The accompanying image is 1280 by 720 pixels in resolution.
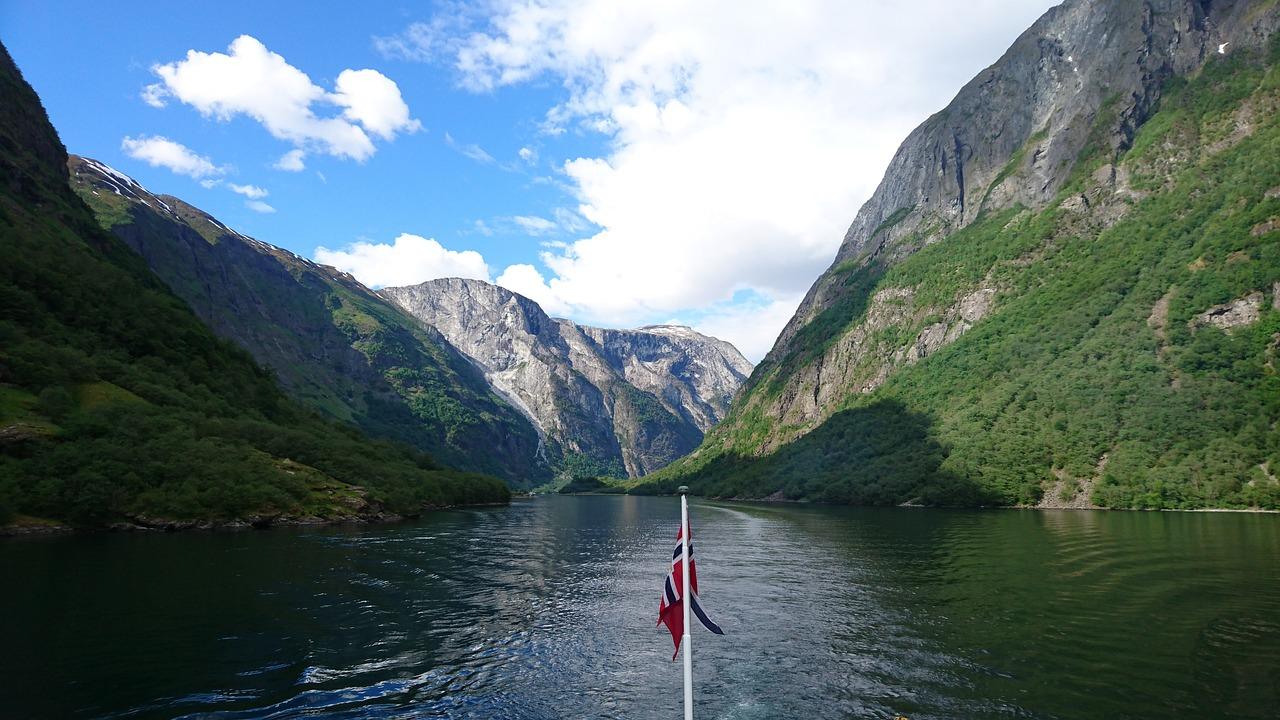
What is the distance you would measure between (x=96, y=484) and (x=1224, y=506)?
575 ft

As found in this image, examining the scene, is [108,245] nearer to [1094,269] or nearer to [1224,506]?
[1224,506]

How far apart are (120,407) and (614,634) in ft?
275

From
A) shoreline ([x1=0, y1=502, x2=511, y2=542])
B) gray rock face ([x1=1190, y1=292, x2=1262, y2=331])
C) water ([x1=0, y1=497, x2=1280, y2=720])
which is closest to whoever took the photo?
water ([x1=0, y1=497, x2=1280, y2=720])

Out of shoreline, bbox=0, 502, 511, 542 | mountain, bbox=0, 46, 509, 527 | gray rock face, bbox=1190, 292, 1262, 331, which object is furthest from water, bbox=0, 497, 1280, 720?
gray rock face, bbox=1190, 292, 1262, 331

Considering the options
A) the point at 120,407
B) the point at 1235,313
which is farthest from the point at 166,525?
the point at 1235,313

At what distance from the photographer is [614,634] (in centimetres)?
3086

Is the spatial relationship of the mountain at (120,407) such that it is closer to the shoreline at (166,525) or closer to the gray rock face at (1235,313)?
the shoreline at (166,525)

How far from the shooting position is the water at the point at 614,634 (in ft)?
67.9

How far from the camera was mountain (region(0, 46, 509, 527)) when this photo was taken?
68312 mm

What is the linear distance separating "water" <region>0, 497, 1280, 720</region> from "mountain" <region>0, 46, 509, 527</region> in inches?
518

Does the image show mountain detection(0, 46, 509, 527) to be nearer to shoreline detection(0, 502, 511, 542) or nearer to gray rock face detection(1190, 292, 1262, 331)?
shoreline detection(0, 502, 511, 542)

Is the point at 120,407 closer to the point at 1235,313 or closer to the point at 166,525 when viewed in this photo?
the point at 166,525

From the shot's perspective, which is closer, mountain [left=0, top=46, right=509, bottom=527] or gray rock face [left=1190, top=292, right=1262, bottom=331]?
mountain [left=0, top=46, right=509, bottom=527]

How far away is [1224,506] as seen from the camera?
112 metres
